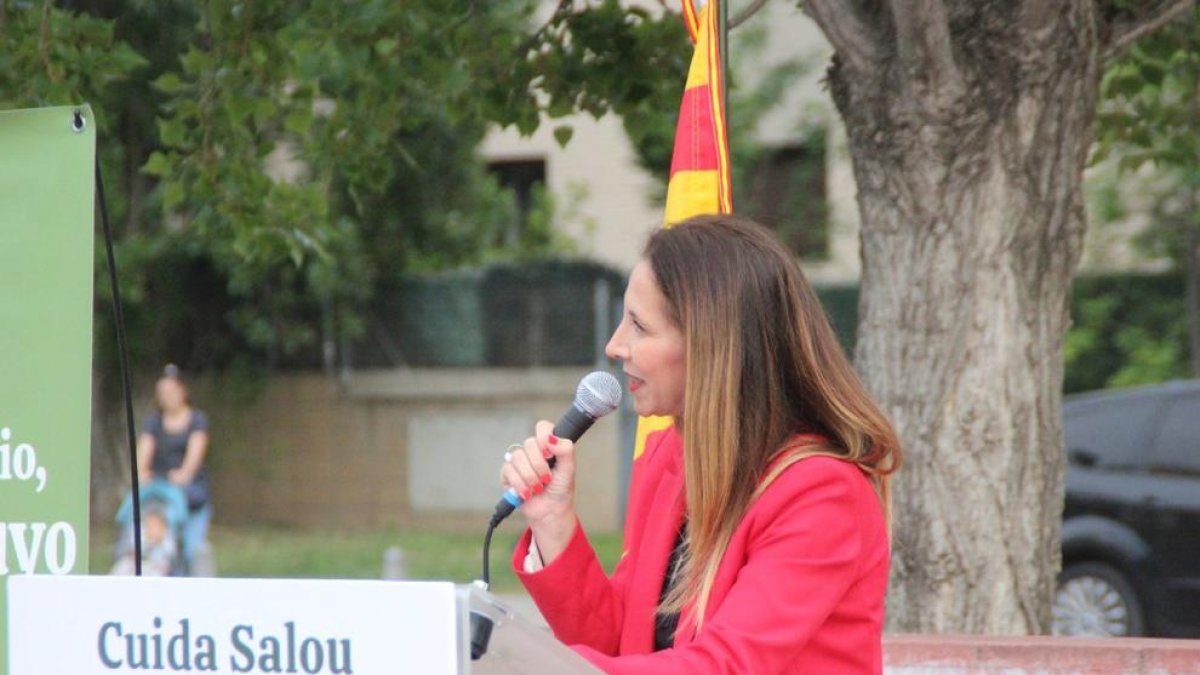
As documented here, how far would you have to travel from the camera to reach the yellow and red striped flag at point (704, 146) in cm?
397

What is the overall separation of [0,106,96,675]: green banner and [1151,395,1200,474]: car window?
7228 mm

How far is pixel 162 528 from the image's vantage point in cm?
1139

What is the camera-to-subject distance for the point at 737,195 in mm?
16547

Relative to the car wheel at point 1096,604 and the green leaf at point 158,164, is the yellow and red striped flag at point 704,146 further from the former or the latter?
the car wheel at point 1096,604

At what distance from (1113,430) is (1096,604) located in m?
0.97

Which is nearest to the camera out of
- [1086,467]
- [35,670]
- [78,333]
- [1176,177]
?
[35,670]

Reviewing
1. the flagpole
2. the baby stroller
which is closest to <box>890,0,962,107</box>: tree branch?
the flagpole

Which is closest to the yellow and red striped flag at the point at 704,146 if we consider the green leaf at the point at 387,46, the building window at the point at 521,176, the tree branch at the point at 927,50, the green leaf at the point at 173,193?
the tree branch at the point at 927,50

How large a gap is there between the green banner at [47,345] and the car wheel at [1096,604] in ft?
23.3

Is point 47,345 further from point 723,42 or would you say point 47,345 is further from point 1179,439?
point 1179,439

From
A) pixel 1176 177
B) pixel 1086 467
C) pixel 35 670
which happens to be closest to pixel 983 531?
pixel 35 670

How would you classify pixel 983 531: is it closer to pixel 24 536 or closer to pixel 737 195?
pixel 24 536

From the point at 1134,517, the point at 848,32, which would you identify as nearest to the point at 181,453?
the point at 1134,517

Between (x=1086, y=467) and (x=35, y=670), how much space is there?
8.07 m
